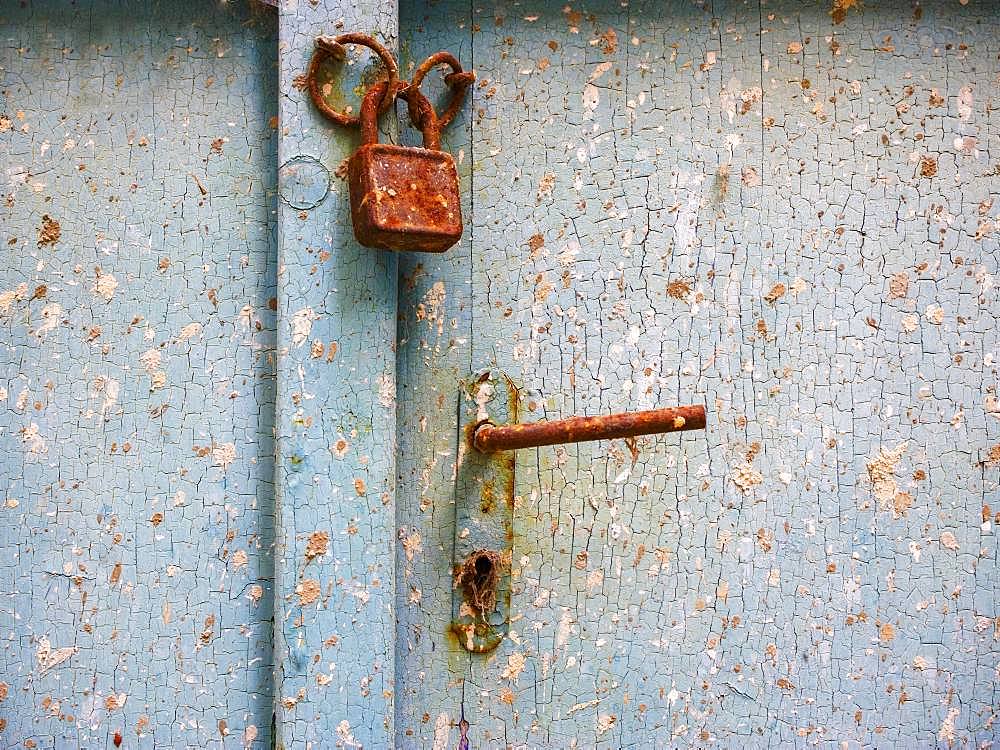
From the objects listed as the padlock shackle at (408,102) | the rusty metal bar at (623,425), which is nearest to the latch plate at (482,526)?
the rusty metal bar at (623,425)

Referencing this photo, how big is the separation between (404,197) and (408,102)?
5.1 inches

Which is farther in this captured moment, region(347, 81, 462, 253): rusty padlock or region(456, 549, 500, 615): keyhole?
region(456, 549, 500, 615): keyhole

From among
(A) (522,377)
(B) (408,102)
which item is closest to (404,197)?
(B) (408,102)

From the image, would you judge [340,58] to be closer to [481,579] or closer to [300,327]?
[300,327]

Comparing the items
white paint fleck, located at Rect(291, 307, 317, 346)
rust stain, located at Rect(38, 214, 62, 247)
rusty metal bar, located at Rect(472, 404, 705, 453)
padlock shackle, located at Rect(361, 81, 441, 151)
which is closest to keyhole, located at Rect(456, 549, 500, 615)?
rusty metal bar, located at Rect(472, 404, 705, 453)

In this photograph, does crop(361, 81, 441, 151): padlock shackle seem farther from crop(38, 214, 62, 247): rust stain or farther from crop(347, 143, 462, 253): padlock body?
crop(38, 214, 62, 247): rust stain

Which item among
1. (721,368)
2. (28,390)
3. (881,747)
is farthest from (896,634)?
(28,390)

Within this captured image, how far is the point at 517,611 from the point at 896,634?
16.1 inches

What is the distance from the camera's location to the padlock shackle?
0.67 m

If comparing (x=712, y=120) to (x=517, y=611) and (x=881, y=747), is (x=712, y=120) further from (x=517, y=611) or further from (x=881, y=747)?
(x=881, y=747)

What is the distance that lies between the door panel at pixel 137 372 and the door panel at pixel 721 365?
0.54 feet

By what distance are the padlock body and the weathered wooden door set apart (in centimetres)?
6

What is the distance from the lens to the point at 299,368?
69 cm

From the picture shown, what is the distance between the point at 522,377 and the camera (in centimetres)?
77
